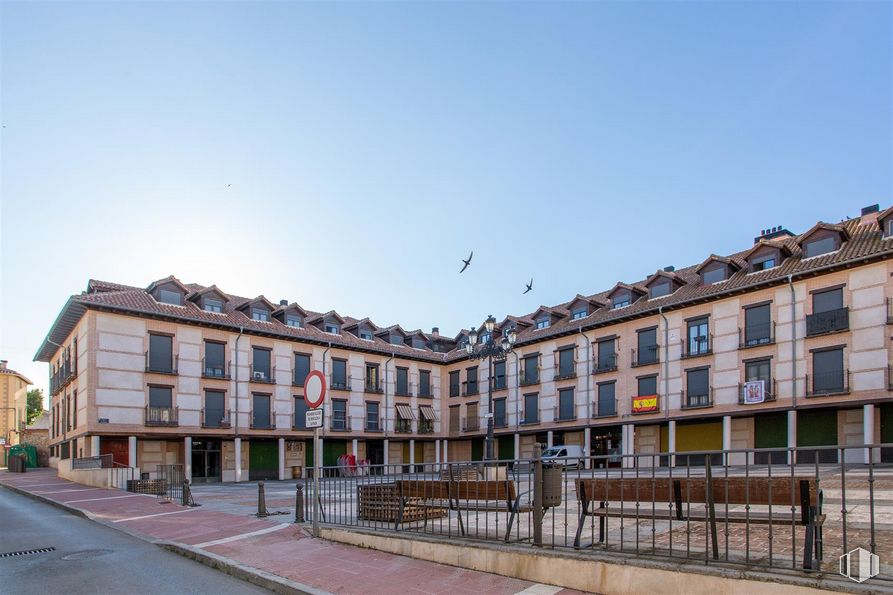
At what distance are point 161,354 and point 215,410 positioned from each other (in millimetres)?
4374

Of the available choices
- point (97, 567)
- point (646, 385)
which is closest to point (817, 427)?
point (646, 385)

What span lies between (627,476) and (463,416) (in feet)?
130

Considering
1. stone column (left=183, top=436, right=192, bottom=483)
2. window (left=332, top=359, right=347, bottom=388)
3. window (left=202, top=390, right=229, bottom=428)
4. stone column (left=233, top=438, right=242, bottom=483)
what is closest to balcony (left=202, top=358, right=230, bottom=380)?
window (left=202, top=390, right=229, bottom=428)

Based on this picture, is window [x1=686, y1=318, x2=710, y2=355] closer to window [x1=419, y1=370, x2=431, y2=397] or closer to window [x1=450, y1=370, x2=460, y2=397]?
window [x1=450, y1=370, x2=460, y2=397]

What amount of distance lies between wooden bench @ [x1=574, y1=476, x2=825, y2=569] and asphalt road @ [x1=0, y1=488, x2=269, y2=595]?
166 inches

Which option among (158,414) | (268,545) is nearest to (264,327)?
(158,414)

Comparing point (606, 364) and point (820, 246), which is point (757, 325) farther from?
point (606, 364)

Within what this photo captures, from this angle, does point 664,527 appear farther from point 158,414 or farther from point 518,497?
point 158,414

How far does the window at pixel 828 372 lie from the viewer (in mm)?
27344

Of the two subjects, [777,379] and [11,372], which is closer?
[777,379]

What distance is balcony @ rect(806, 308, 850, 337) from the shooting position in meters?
27.3

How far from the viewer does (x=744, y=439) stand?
3095 centimetres

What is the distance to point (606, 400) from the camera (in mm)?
36719

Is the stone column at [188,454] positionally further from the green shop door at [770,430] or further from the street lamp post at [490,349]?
the green shop door at [770,430]
